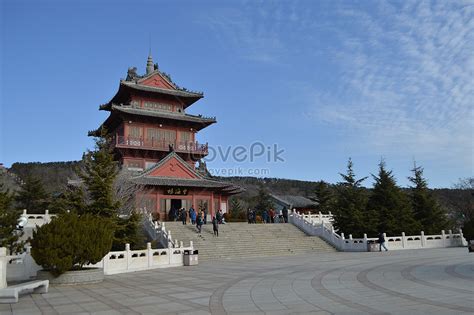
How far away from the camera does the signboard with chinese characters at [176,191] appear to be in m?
31.1

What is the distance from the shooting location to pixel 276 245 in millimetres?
23234

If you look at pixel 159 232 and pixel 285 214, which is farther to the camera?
pixel 285 214

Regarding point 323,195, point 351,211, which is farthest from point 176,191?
point 323,195

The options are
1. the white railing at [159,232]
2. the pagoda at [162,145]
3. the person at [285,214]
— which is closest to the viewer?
the white railing at [159,232]

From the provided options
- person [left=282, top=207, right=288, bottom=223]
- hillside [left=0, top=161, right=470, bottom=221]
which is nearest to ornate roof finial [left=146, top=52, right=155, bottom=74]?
hillside [left=0, top=161, right=470, bottom=221]

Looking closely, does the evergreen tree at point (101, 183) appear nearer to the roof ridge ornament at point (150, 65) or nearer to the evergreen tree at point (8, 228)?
the evergreen tree at point (8, 228)

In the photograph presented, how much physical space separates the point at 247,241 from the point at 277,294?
14576 mm

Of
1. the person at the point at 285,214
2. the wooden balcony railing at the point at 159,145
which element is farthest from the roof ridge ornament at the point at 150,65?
the person at the point at 285,214

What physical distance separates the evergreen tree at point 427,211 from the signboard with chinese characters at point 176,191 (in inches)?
691

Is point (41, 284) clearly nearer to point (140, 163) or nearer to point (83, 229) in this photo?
point (83, 229)

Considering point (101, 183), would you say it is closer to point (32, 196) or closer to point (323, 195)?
point (32, 196)

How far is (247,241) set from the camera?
2323cm

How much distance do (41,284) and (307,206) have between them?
46.3 meters

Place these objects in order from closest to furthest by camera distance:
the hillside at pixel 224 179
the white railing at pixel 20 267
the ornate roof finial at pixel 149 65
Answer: the white railing at pixel 20 267
the ornate roof finial at pixel 149 65
the hillside at pixel 224 179
